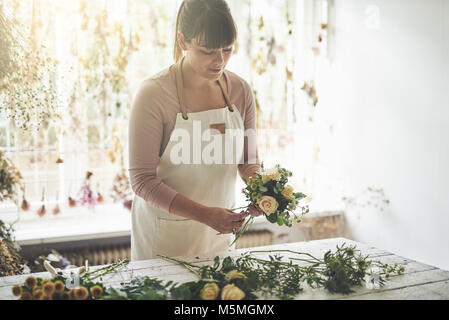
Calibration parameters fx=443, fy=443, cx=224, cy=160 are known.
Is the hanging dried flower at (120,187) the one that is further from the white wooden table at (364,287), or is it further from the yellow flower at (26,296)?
the yellow flower at (26,296)

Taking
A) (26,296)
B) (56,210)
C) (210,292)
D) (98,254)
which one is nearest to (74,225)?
(56,210)

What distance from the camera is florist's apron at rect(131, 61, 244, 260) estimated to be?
1832mm

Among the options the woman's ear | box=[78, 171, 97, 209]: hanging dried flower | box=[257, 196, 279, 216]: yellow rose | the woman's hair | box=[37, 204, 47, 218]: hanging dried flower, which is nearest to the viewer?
box=[257, 196, 279, 216]: yellow rose

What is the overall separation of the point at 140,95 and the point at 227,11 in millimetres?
464

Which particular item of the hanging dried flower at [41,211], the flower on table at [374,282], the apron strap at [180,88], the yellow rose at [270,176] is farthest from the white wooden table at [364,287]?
the hanging dried flower at [41,211]

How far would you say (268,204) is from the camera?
1.51m

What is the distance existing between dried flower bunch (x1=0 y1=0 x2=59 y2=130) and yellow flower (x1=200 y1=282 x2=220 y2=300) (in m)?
1.50

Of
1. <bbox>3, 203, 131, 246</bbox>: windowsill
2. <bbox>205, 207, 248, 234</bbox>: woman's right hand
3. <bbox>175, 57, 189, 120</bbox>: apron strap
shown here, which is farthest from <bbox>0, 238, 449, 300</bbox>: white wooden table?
<bbox>3, 203, 131, 246</bbox>: windowsill

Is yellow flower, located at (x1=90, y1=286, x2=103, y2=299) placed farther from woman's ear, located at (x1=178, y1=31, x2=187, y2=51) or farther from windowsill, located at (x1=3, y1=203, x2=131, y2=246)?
windowsill, located at (x1=3, y1=203, x2=131, y2=246)

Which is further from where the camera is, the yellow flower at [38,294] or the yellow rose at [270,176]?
the yellow rose at [270,176]

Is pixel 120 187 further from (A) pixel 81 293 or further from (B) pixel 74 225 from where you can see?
(A) pixel 81 293

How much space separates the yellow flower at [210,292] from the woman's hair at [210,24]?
89 cm

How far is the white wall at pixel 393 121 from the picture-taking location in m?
2.58
